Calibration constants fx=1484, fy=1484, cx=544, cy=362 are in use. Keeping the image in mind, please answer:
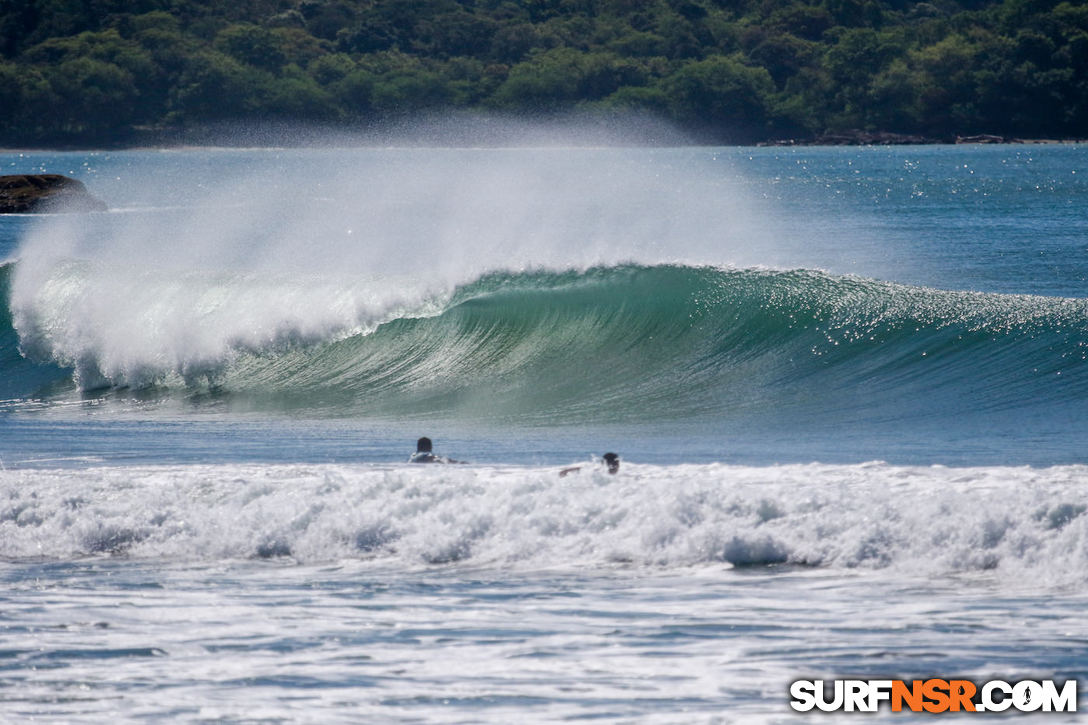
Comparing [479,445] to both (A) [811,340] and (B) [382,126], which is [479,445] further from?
(B) [382,126]

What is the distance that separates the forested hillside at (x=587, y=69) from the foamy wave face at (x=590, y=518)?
13656 centimetres

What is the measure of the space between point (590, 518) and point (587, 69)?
150189mm

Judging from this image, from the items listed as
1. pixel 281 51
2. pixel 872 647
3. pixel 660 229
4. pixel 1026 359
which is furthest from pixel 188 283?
pixel 281 51

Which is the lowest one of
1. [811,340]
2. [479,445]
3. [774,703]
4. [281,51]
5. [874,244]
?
[774,703]

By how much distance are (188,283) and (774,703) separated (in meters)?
16.7

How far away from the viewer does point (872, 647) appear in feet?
27.0

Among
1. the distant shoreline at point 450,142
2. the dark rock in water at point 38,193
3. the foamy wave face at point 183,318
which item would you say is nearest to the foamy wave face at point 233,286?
the foamy wave face at point 183,318

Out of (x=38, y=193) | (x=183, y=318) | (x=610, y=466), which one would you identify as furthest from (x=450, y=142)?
(x=610, y=466)

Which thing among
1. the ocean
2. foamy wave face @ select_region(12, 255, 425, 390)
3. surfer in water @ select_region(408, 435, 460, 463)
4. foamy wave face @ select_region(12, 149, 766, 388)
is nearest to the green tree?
foamy wave face @ select_region(12, 149, 766, 388)

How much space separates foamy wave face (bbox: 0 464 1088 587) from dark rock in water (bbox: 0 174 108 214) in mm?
56850

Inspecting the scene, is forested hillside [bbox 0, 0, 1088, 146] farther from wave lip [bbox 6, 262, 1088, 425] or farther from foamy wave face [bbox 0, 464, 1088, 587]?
foamy wave face [bbox 0, 464, 1088, 587]

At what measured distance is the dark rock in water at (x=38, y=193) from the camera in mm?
66188

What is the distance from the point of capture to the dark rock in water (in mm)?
66188

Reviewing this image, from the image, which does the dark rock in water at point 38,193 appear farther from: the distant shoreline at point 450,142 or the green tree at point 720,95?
the distant shoreline at point 450,142
